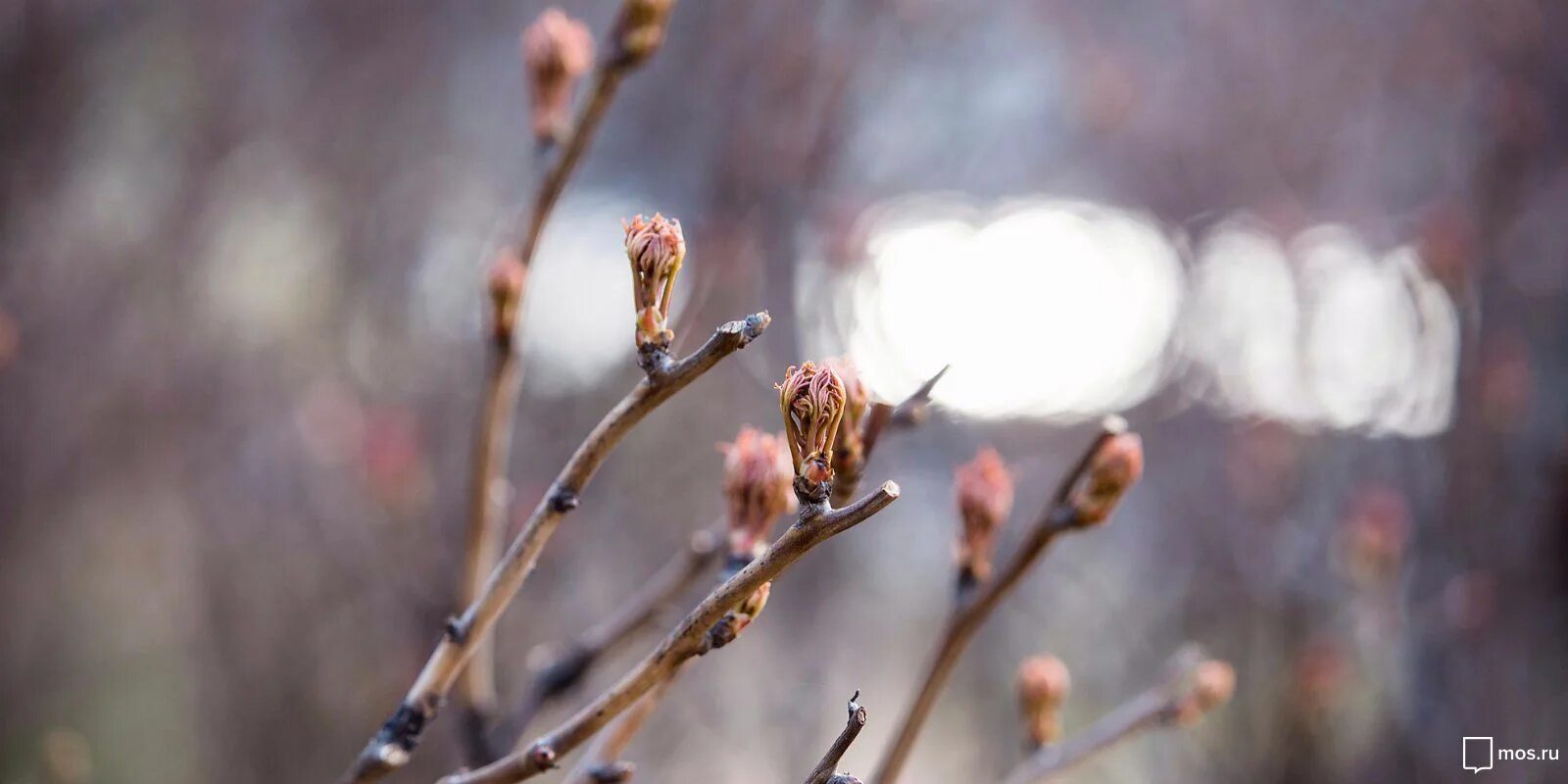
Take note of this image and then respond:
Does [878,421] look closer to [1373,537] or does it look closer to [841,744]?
[841,744]

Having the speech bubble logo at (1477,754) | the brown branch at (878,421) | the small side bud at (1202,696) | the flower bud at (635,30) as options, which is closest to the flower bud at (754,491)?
the brown branch at (878,421)

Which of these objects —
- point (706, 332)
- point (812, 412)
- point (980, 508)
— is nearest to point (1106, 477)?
point (980, 508)

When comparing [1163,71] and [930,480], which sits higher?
[1163,71]

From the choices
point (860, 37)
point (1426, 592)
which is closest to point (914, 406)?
point (860, 37)

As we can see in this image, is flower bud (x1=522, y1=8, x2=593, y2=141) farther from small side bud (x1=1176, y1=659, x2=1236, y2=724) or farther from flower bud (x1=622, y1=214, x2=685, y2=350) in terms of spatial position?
small side bud (x1=1176, y1=659, x2=1236, y2=724)

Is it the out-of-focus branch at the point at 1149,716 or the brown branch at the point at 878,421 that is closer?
the brown branch at the point at 878,421

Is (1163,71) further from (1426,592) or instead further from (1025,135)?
(1426,592)

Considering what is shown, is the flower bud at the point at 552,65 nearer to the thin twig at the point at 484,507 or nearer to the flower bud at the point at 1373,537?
the thin twig at the point at 484,507
